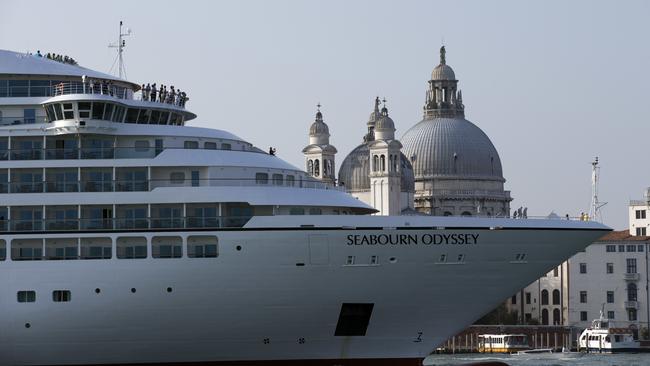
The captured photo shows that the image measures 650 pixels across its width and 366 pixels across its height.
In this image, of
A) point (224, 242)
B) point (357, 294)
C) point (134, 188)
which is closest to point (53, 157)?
point (134, 188)

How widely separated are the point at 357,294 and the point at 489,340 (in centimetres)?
7617

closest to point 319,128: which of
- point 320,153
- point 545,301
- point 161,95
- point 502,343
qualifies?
point 320,153

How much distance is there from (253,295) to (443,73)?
142936mm

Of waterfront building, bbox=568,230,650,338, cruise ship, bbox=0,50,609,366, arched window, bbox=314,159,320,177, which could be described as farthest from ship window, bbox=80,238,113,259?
arched window, bbox=314,159,320,177

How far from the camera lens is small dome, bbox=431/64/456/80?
185 m

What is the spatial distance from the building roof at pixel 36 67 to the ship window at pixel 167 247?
603 cm

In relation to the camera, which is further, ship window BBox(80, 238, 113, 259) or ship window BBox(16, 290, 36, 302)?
ship window BBox(80, 238, 113, 259)

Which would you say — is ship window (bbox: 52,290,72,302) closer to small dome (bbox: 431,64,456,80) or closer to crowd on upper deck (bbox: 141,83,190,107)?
crowd on upper deck (bbox: 141,83,190,107)

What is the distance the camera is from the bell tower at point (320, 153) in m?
166

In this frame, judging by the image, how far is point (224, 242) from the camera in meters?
44.0

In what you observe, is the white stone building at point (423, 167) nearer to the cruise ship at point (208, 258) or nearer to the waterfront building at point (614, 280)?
the waterfront building at point (614, 280)

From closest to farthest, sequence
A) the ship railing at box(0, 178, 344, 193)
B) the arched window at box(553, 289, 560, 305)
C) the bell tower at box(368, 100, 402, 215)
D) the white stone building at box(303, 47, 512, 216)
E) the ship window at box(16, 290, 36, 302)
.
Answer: the ship window at box(16, 290, 36, 302), the ship railing at box(0, 178, 344, 193), the arched window at box(553, 289, 560, 305), the bell tower at box(368, 100, 402, 215), the white stone building at box(303, 47, 512, 216)

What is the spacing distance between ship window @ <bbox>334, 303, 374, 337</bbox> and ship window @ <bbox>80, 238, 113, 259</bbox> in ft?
20.1

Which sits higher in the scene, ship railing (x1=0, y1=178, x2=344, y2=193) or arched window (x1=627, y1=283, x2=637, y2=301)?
ship railing (x1=0, y1=178, x2=344, y2=193)
